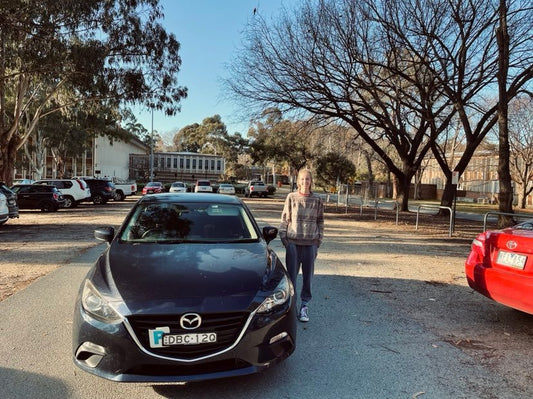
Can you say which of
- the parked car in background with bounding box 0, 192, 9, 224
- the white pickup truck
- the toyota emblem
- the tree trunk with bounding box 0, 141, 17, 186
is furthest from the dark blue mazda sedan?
the white pickup truck

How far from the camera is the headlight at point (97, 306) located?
3.16 metres

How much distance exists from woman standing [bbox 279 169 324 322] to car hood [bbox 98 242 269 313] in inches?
26.7

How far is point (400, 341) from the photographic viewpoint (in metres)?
4.48

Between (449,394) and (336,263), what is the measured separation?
5349 millimetres

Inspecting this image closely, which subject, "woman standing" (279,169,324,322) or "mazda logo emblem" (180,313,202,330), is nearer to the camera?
"mazda logo emblem" (180,313,202,330)

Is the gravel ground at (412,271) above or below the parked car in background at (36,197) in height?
below

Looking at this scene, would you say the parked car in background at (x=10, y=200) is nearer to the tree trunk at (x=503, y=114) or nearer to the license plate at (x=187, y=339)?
the license plate at (x=187, y=339)

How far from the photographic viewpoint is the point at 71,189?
23.6m

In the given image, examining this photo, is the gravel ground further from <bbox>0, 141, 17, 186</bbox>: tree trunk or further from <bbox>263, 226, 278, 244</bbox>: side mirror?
<bbox>0, 141, 17, 186</bbox>: tree trunk

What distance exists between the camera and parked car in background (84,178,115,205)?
27.0m

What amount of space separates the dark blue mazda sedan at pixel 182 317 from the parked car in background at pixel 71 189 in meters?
21.4

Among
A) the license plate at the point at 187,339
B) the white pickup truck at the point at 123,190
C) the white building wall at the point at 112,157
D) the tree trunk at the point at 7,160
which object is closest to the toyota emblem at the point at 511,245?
the license plate at the point at 187,339

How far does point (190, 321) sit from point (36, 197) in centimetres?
1987

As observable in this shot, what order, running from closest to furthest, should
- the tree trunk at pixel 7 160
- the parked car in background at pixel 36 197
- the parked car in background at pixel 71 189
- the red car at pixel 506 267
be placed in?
the red car at pixel 506 267 → the parked car in background at pixel 36 197 → the tree trunk at pixel 7 160 → the parked car in background at pixel 71 189
